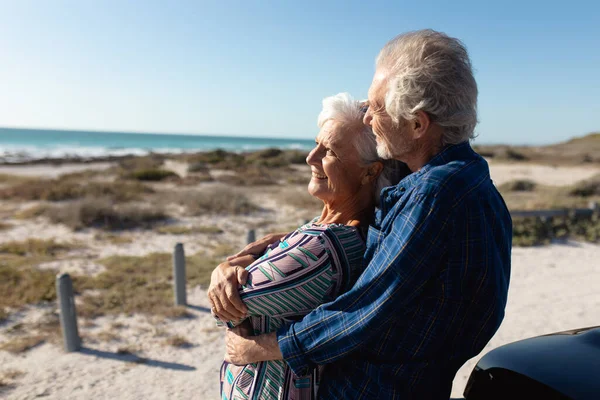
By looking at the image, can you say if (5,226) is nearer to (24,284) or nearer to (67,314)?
(24,284)

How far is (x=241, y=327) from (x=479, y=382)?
1074mm

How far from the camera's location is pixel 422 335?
4.64 feet

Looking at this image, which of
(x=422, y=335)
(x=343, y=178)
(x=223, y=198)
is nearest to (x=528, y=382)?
(x=422, y=335)

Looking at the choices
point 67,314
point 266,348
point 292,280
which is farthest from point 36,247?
point 292,280

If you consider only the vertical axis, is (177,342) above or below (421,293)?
below

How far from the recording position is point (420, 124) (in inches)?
55.1

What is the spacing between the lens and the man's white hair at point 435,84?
4.36 ft

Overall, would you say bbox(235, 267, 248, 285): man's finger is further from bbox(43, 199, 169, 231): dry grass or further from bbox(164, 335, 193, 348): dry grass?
bbox(43, 199, 169, 231): dry grass

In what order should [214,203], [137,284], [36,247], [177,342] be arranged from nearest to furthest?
[177,342]
[137,284]
[36,247]
[214,203]

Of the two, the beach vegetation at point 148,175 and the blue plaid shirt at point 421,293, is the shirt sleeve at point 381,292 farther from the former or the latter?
the beach vegetation at point 148,175

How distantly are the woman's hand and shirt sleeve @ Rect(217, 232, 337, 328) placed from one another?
28 mm

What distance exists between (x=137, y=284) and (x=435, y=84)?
6.51m

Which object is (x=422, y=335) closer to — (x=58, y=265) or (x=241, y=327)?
(x=241, y=327)

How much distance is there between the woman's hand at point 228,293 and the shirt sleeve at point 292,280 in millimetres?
28
